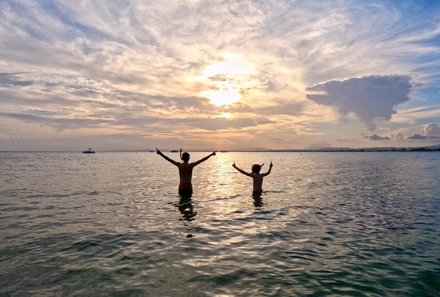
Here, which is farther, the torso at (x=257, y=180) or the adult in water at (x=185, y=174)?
the torso at (x=257, y=180)

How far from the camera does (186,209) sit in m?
18.9

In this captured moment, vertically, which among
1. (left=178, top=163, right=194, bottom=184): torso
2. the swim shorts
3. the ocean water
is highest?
(left=178, top=163, right=194, bottom=184): torso

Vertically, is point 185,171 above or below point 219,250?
above

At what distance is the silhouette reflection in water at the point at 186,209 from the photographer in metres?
16.8

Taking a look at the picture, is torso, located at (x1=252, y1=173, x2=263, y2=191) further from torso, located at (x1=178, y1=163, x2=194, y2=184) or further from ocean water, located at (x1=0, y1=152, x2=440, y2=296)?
torso, located at (x1=178, y1=163, x2=194, y2=184)

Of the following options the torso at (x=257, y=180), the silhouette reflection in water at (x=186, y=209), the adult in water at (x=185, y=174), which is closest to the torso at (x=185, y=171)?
the adult in water at (x=185, y=174)

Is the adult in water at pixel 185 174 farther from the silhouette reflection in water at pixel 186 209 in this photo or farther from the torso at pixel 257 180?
the torso at pixel 257 180

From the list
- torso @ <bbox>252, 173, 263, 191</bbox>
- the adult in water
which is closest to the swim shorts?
the adult in water

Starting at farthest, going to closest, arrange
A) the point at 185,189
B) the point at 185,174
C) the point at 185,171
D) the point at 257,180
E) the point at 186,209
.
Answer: the point at 257,180, the point at 185,189, the point at 185,174, the point at 185,171, the point at 186,209

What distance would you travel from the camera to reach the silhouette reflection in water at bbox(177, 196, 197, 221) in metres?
16.8

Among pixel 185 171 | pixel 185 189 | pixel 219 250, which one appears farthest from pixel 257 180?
pixel 219 250

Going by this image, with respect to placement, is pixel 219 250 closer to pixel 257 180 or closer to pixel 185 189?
pixel 185 189

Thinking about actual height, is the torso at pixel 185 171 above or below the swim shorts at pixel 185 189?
above

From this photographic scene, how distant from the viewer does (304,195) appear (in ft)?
85.3
